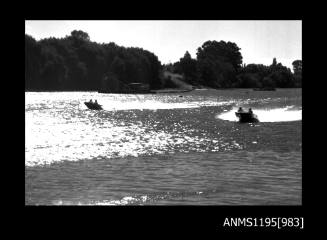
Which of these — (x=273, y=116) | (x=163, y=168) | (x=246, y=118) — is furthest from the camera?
(x=273, y=116)

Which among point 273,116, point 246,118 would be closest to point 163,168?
point 246,118

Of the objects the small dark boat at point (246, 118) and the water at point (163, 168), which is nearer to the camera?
the water at point (163, 168)

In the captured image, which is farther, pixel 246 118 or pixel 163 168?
pixel 246 118

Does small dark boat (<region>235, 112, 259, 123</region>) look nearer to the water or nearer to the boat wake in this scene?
the boat wake

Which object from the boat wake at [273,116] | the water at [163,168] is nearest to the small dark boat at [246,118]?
the boat wake at [273,116]

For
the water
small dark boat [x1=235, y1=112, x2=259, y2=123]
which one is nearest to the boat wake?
small dark boat [x1=235, y1=112, x2=259, y2=123]

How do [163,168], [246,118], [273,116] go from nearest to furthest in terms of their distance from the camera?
[163,168], [246,118], [273,116]

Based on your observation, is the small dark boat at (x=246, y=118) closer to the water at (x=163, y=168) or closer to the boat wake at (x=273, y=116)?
the boat wake at (x=273, y=116)

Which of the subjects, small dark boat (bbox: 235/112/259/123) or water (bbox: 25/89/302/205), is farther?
small dark boat (bbox: 235/112/259/123)

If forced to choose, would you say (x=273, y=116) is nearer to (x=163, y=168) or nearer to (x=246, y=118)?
(x=246, y=118)

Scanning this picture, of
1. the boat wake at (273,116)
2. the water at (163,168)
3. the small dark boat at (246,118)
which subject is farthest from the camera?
the boat wake at (273,116)
